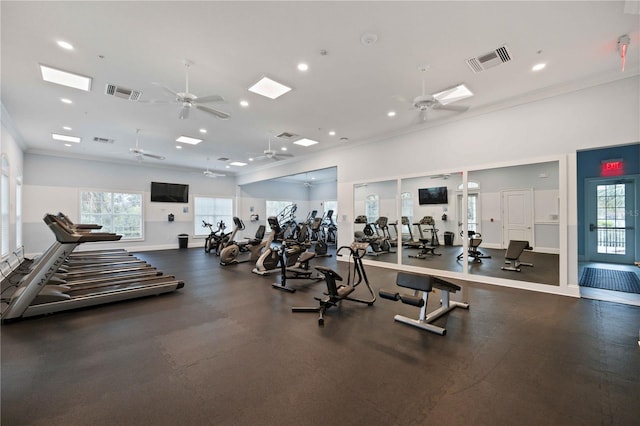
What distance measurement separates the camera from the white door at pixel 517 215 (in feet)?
22.5

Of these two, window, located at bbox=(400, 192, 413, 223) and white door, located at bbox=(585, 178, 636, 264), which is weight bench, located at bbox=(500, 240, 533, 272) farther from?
white door, located at bbox=(585, 178, 636, 264)

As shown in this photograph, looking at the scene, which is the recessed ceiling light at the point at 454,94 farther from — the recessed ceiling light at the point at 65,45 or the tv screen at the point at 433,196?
the recessed ceiling light at the point at 65,45

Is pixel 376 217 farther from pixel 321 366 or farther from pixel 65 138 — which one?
pixel 65 138

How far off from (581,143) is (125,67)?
23.8 ft

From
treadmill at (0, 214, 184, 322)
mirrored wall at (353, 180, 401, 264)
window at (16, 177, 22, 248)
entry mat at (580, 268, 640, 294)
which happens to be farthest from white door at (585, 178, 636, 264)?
window at (16, 177, 22, 248)

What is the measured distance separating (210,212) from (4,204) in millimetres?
7004

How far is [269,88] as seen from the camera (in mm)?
4547

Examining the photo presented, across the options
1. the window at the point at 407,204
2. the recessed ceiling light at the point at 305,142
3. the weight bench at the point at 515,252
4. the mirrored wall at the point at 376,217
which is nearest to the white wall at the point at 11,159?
the recessed ceiling light at the point at 305,142

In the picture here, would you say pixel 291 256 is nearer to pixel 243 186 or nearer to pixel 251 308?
pixel 251 308

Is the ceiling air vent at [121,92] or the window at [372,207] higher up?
the ceiling air vent at [121,92]

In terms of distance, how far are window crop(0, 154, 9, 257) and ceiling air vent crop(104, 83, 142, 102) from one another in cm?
325

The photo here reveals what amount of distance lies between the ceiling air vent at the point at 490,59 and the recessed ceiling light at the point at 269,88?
2.86m

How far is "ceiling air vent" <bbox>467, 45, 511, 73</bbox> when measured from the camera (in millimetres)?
3515

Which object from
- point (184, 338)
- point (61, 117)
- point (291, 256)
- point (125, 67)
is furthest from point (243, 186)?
point (184, 338)
